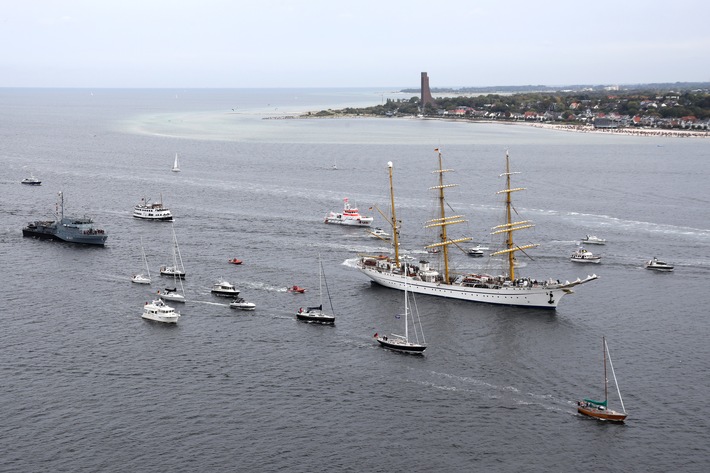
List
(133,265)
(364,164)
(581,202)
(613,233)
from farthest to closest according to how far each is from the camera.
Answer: (364,164), (581,202), (613,233), (133,265)

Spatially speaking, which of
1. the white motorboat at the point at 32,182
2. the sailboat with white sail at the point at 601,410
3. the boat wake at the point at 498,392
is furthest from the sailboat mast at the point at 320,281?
the white motorboat at the point at 32,182

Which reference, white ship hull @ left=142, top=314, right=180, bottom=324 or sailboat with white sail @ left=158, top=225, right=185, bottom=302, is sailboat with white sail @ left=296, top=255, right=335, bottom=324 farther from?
sailboat with white sail @ left=158, top=225, right=185, bottom=302

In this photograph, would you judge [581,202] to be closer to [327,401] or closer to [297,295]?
[297,295]

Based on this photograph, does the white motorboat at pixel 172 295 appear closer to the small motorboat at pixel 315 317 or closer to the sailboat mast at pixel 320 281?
the small motorboat at pixel 315 317

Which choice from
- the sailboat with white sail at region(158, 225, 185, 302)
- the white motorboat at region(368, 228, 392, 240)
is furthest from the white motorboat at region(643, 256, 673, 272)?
the sailboat with white sail at region(158, 225, 185, 302)

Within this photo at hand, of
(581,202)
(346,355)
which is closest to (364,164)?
(581,202)

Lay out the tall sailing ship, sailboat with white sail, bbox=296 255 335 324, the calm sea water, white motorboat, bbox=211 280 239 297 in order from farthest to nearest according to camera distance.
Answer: the tall sailing ship < white motorboat, bbox=211 280 239 297 < sailboat with white sail, bbox=296 255 335 324 < the calm sea water

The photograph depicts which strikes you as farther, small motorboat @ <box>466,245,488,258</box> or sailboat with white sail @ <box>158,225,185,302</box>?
small motorboat @ <box>466,245,488,258</box>
